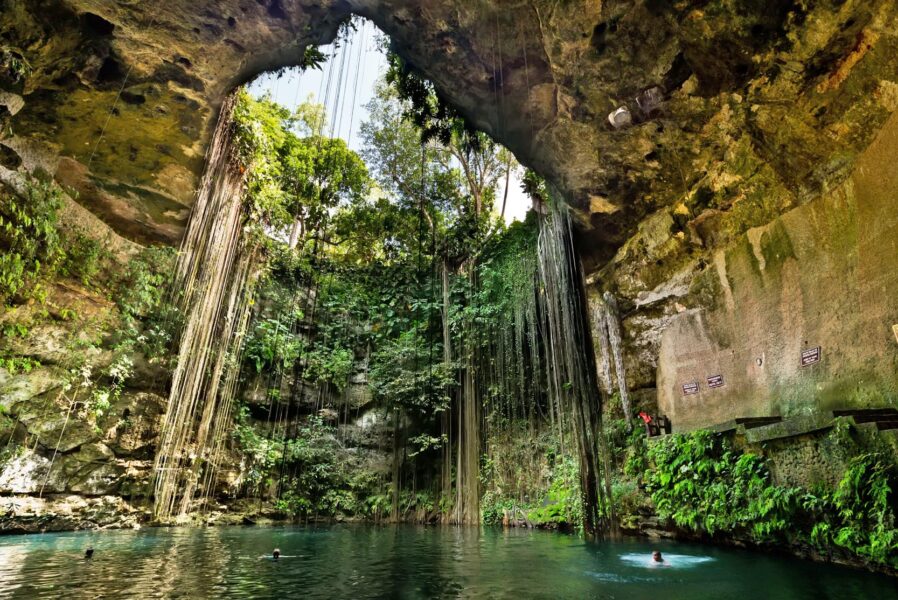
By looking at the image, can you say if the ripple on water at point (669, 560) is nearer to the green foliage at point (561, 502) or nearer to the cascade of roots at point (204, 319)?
the green foliage at point (561, 502)

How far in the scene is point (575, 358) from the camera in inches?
269

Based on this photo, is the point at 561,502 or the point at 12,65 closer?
the point at 12,65

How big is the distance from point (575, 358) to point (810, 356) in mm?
2811

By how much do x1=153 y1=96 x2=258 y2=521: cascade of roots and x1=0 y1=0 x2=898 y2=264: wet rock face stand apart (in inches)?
23.2

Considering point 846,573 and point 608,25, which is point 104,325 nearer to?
point 608,25

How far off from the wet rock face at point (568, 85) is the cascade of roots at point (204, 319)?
1.93 feet

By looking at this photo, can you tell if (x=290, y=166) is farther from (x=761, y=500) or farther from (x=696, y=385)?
(x=761, y=500)

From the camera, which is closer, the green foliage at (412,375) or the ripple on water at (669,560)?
the ripple on water at (669,560)

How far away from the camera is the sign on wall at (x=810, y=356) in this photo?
4608 mm

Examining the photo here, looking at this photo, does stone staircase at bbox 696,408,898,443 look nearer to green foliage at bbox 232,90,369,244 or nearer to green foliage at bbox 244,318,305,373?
green foliage at bbox 232,90,369,244

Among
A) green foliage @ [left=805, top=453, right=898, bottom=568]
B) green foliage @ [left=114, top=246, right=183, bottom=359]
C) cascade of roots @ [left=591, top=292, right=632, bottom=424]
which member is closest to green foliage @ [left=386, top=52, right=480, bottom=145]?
cascade of roots @ [left=591, top=292, right=632, bottom=424]

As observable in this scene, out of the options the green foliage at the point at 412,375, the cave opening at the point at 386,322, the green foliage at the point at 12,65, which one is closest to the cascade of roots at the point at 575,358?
the cave opening at the point at 386,322

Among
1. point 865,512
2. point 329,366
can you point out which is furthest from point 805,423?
point 329,366

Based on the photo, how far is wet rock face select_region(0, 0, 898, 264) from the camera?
15.4ft
